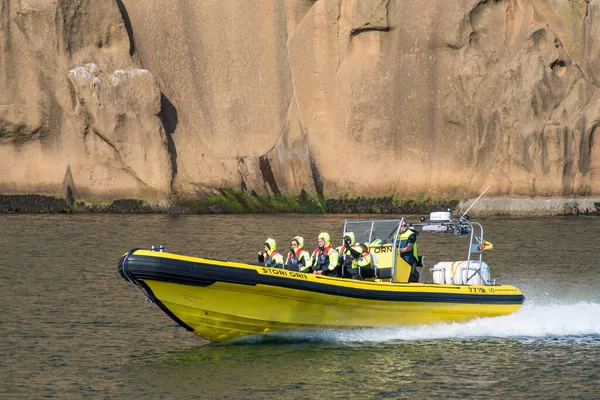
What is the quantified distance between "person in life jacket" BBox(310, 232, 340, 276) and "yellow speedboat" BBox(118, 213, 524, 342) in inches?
25.8

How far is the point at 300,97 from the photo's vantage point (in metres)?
55.4

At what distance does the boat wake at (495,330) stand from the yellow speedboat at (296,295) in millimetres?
165

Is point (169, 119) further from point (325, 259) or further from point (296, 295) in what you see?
point (296, 295)

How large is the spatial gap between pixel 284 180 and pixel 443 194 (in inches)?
331

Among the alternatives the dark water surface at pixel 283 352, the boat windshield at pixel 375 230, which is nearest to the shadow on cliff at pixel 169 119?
the dark water surface at pixel 283 352

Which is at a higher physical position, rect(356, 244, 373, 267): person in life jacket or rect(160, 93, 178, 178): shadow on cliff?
rect(160, 93, 178, 178): shadow on cliff

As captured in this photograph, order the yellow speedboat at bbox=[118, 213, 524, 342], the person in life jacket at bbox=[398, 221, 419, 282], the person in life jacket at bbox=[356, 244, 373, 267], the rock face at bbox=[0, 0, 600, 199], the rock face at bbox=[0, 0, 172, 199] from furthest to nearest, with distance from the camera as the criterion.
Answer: the rock face at bbox=[0, 0, 172, 199], the rock face at bbox=[0, 0, 600, 199], the person in life jacket at bbox=[398, 221, 419, 282], the person in life jacket at bbox=[356, 244, 373, 267], the yellow speedboat at bbox=[118, 213, 524, 342]

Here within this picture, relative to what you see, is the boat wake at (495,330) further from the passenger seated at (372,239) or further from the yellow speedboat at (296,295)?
the passenger seated at (372,239)

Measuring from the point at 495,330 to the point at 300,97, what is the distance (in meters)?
37.3

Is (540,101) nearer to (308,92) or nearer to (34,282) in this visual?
(308,92)

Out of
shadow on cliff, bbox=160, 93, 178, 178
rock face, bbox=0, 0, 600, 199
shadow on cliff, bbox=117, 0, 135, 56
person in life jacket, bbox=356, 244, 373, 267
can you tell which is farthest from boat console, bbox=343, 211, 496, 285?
shadow on cliff, bbox=117, 0, 135, 56

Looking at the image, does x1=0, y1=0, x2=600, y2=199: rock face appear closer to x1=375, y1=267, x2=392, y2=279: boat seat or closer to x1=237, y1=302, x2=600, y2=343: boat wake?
x1=237, y1=302, x2=600, y2=343: boat wake

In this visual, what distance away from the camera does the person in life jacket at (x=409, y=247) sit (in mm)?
18953

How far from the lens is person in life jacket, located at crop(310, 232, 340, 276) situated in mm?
18203
